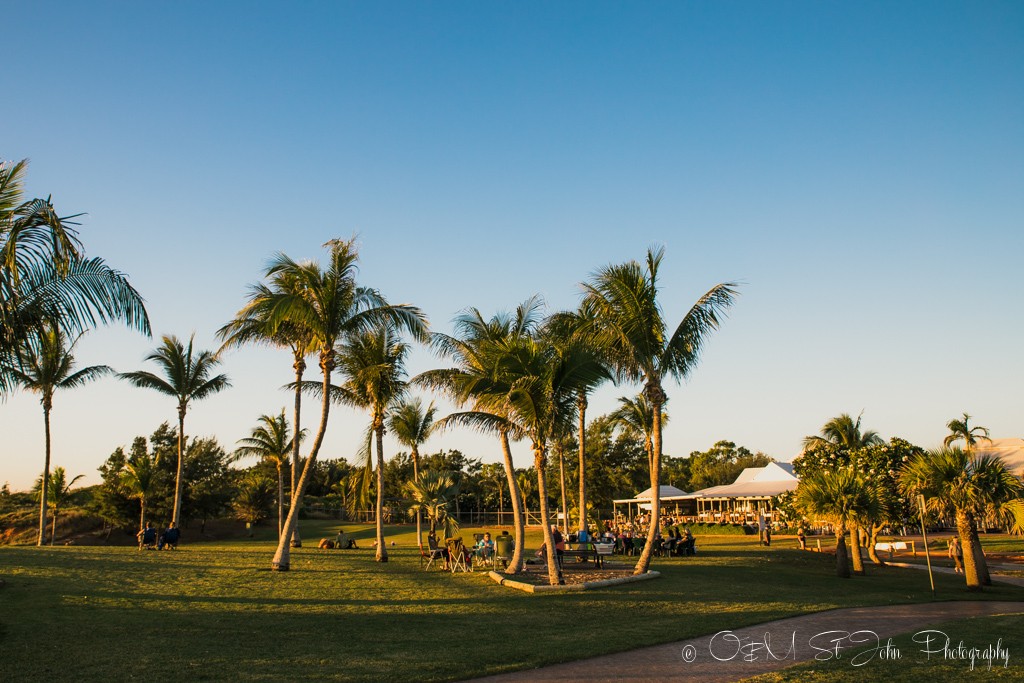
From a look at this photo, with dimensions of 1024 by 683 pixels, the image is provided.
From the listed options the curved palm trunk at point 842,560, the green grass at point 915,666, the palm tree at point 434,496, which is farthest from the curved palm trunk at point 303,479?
the curved palm trunk at point 842,560

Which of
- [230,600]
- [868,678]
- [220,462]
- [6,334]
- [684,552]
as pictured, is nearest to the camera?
[868,678]

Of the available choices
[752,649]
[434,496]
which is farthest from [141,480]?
[752,649]

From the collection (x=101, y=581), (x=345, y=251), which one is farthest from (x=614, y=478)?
(x=101, y=581)

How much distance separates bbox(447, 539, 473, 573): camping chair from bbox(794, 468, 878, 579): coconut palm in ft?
35.0

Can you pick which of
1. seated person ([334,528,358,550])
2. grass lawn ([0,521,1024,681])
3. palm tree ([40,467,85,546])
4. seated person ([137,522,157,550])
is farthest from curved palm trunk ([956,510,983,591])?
palm tree ([40,467,85,546])

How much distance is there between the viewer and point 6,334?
9711mm

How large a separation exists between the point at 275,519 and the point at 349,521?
18.1 ft

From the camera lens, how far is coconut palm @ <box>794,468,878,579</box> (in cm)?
2097

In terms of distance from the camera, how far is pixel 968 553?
1800 centimetres

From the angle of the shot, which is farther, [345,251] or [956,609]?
[345,251]

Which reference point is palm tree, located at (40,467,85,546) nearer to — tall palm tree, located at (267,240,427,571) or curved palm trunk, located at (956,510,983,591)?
tall palm tree, located at (267,240,427,571)

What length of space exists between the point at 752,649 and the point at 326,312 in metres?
14.2

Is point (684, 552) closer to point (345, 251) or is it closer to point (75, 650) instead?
point (345, 251)

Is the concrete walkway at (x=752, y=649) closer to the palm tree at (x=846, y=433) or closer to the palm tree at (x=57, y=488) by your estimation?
the palm tree at (x=846, y=433)
